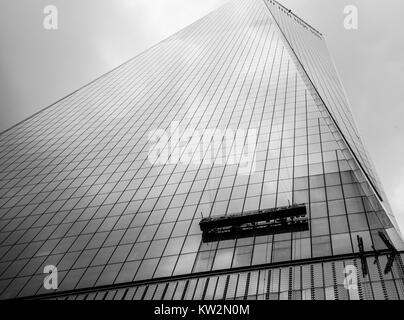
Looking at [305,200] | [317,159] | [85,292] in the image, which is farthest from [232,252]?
[317,159]

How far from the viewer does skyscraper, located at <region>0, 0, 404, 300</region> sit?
30.7 meters

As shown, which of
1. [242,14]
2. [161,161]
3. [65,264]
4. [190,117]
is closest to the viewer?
[65,264]

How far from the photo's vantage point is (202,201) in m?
43.2

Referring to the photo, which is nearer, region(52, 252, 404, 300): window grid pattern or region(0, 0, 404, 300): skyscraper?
region(52, 252, 404, 300): window grid pattern

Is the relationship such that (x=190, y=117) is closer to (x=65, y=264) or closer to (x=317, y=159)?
(x=317, y=159)

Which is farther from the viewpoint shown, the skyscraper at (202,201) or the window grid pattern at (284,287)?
the skyscraper at (202,201)

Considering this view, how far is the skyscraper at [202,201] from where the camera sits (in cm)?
3070

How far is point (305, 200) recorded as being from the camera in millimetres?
38188

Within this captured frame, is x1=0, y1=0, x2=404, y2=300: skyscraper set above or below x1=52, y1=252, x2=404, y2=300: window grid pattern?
above

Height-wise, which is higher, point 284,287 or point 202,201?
point 202,201

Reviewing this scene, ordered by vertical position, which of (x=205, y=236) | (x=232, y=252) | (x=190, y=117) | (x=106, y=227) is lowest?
(x=232, y=252)

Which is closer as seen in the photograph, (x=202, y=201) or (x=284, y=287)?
(x=284, y=287)

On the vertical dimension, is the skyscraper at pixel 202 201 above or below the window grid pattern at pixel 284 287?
above
